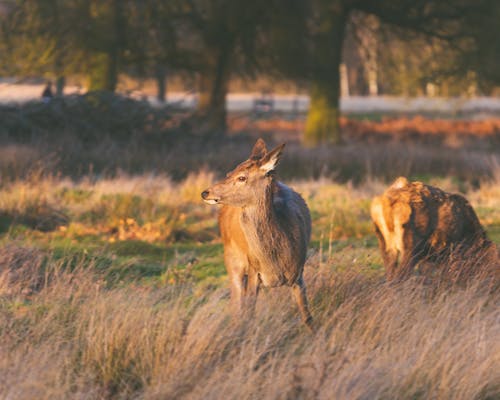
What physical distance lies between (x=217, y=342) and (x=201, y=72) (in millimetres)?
23040

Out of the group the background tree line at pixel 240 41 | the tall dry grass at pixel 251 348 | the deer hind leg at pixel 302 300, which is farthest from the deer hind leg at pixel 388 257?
the background tree line at pixel 240 41

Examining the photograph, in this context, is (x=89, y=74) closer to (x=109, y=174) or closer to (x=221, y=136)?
(x=221, y=136)

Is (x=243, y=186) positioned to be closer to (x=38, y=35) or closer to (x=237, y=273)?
(x=237, y=273)

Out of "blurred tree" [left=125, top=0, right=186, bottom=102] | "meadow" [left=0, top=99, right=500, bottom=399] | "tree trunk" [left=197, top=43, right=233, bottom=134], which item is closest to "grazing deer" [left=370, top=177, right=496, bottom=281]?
"meadow" [left=0, top=99, right=500, bottom=399]

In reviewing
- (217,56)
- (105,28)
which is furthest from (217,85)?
(105,28)

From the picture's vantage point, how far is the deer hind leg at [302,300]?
765 cm

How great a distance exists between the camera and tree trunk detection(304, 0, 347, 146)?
92.5 feet

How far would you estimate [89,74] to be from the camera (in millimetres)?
28422

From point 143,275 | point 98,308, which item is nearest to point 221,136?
point 143,275

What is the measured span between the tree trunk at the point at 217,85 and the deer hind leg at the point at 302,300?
2065 cm

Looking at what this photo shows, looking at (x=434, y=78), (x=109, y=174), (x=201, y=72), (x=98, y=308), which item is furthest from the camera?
(x=201, y=72)

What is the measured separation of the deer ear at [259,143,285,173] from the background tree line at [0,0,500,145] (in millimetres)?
18262

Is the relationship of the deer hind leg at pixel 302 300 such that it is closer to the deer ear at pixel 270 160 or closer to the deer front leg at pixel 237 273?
the deer front leg at pixel 237 273

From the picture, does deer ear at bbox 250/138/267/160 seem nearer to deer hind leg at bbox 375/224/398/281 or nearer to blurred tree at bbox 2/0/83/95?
deer hind leg at bbox 375/224/398/281
